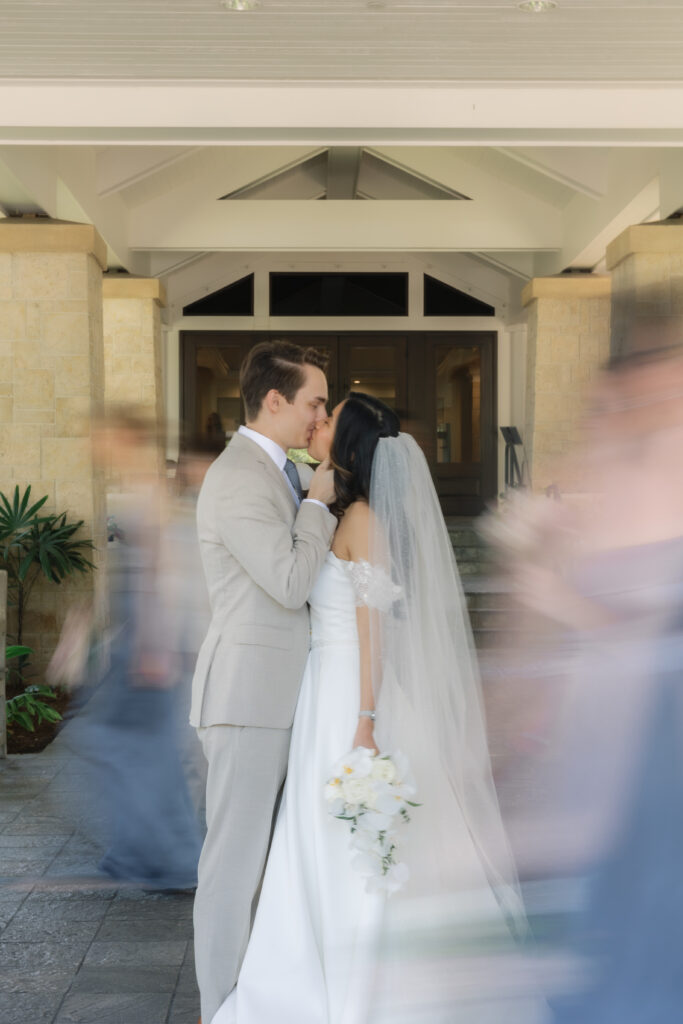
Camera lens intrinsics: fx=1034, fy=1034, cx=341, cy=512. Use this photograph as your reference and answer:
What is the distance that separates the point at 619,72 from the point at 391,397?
28.9 feet

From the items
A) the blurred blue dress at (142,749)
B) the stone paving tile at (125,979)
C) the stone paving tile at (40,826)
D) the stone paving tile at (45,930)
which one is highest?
the blurred blue dress at (142,749)

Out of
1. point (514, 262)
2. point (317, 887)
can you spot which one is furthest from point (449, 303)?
point (317, 887)

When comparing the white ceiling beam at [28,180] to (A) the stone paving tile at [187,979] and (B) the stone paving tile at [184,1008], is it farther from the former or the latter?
(B) the stone paving tile at [184,1008]

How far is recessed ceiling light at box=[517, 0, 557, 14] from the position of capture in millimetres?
4070

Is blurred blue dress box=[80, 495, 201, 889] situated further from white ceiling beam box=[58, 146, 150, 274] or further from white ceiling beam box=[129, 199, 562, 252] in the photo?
white ceiling beam box=[129, 199, 562, 252]

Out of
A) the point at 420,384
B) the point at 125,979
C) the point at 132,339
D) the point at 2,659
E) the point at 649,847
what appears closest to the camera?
the point at 649,847

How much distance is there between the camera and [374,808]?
2.51m

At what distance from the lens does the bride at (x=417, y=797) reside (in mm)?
2611

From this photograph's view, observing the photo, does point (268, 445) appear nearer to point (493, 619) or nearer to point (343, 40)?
point (343, 40)

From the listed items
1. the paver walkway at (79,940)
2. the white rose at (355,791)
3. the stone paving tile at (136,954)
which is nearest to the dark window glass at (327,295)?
the paver walkway at (79,940)

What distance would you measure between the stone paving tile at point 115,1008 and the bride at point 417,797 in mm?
504

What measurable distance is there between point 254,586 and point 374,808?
2.09 feet

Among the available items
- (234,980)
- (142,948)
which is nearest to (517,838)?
(142,948)

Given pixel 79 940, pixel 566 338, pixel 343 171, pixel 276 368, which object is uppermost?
pixel 343 171
